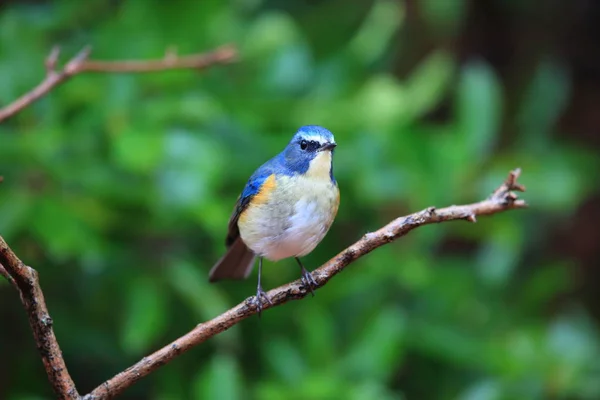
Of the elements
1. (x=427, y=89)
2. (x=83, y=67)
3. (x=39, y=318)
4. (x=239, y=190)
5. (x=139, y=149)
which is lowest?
A: (x=39, y=318)

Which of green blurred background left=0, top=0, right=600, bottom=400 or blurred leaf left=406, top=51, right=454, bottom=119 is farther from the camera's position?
blurred leaf left=406, top=51, right=454, bottom=119

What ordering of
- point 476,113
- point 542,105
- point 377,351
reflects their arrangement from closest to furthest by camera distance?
point 377,351
point 476,113
point 542,105

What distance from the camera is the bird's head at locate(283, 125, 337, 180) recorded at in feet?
7.38

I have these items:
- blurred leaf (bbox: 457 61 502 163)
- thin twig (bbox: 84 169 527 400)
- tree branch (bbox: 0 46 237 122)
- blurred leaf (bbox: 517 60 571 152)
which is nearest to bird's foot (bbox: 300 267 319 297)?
thin twig (bbox: 84 169 527 400)

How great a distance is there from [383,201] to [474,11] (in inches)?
106

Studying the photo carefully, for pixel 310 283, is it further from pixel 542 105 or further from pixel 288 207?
pixel 542 105

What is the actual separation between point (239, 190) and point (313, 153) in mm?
1642

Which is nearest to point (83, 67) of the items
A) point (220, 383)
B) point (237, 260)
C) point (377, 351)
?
point (237, 260)

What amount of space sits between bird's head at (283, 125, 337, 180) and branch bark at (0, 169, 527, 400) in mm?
564

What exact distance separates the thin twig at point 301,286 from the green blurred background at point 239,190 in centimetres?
170

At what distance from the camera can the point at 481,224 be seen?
14.4 ft

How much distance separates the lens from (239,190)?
3869 mm

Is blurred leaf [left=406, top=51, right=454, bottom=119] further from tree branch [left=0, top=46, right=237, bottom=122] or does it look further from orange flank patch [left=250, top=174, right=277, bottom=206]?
orange flank patch [left=250, top=174, right=277, bottom=206]

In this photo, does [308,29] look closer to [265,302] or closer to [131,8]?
[131,8]
